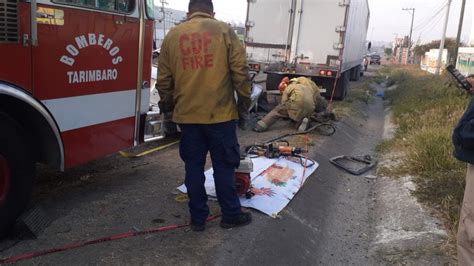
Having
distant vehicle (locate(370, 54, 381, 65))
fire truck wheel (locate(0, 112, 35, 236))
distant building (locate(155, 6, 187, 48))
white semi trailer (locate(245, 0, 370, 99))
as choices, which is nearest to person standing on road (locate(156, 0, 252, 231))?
distant building (locate(155, 6, 187, 48))

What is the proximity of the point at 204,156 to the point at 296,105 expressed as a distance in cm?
503

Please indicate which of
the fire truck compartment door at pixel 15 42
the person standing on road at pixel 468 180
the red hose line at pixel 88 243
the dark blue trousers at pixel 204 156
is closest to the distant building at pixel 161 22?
the dark blue trousers at pixel 204 156

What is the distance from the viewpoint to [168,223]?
4.23 metres

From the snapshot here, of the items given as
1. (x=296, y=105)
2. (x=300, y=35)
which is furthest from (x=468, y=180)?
(x=300, y=35)

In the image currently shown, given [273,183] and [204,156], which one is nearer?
[204,156]

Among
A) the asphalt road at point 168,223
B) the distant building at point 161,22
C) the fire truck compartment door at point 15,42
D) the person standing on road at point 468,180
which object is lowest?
the asphalt road at point 168,223

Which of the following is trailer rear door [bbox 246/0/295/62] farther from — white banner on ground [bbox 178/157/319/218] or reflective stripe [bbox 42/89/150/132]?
reflective stripe [bbox 42/89/150/132]

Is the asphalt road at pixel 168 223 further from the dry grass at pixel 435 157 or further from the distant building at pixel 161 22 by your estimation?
the distant building at pixel 161 22

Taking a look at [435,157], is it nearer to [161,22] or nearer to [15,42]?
[161,22]

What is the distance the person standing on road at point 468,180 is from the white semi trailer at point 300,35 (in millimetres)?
9534

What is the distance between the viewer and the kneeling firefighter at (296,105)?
883 cm

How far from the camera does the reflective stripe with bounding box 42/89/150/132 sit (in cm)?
384

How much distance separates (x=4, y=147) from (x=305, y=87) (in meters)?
6.44

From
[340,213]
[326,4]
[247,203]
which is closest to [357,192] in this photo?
[340,213]
